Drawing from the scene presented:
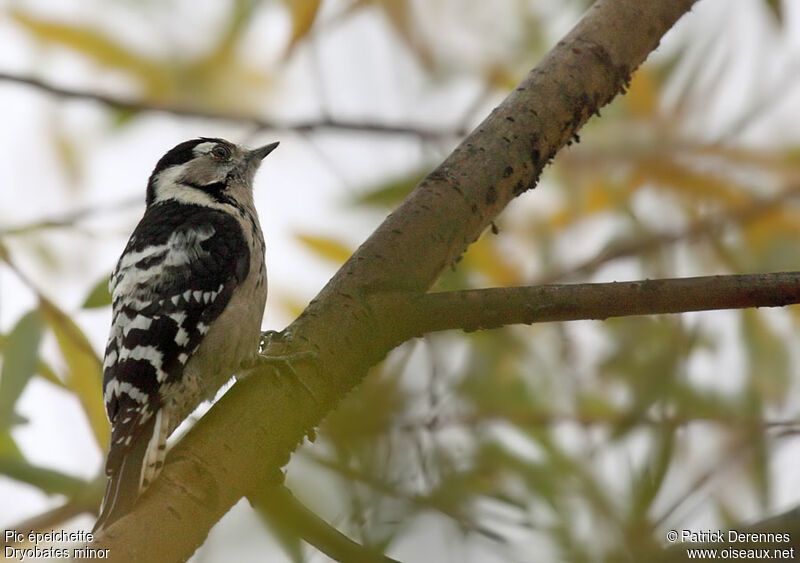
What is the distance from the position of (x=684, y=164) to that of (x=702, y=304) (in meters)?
1.38

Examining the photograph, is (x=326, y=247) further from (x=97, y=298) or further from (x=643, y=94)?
(x=643, y=94)

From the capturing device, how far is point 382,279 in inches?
72.9

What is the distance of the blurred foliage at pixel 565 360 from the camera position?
135 centimetres

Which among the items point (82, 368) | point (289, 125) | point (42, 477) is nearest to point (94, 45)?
point (289, 125)

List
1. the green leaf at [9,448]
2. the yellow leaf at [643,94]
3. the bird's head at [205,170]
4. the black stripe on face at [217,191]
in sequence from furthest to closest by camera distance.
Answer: the bird's head at [205,170]
the black stripe on face at [217,191]
the yellow leaf at [643,94]
the green leaf at [9,448]

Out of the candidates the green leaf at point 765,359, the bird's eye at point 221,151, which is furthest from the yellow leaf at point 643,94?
the bird's eye at point 221,151

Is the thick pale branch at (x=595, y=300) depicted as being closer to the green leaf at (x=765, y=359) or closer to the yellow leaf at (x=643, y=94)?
the green leaf at (x=765, y=359)

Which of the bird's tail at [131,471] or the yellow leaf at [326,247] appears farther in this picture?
the yellow leaf at [326,247]

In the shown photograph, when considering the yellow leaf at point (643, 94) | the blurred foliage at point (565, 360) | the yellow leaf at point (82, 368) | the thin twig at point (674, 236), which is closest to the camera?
the blurred foliage at point (565, 360)

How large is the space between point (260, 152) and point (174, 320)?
46.3 inches

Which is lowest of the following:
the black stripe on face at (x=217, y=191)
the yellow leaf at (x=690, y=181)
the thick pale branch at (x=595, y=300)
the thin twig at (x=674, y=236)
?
the thick pale branch at (x=595, y=300)

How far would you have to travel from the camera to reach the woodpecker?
2328 mm

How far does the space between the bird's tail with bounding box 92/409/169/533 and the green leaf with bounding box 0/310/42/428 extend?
0.80ft

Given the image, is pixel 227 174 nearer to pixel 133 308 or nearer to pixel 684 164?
pixel 133 308
